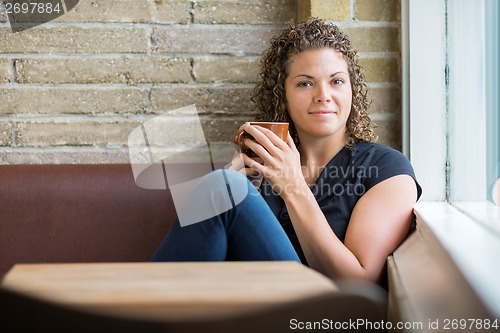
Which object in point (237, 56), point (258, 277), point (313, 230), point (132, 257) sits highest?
point (237, 56)

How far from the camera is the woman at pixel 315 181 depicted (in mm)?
1279

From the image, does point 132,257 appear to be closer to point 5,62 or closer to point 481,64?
point 5,62

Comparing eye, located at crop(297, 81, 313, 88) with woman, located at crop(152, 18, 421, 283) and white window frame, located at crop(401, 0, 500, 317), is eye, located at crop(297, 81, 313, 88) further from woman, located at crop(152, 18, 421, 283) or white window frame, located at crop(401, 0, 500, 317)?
white window frame, located at crop(401, 0, 500, 317)

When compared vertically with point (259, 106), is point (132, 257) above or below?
below

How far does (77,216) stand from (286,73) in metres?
0.67

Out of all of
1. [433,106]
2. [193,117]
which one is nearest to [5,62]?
[193,117]

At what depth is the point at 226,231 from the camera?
1.27m

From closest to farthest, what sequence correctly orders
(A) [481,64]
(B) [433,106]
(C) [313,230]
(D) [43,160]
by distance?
1. (C) [313,230]
2. (A) [481,64]
3. (B) [433,106]
4. (D) [43,160]

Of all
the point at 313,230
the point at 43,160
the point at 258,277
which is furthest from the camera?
the point at 43,160

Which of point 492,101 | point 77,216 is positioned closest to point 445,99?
point 492,101

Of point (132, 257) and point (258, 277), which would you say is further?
point (132, 257)

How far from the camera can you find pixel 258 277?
77 cm

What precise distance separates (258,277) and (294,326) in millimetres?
158

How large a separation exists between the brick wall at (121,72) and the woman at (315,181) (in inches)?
5.2
